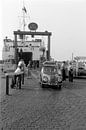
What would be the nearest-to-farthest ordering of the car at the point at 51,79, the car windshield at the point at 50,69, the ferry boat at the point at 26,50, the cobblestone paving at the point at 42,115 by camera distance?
the cobblestone paving at the point at 42,115 < the car at the point at 51,79 < the car windshield at the point at 50,69 < the ferry boat at the point at 26,50

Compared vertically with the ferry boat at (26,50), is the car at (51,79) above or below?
below

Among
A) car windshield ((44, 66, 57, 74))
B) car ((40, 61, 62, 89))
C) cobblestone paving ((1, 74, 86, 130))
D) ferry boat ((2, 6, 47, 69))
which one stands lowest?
cobblestone paving ((1, 74, 86, 130))

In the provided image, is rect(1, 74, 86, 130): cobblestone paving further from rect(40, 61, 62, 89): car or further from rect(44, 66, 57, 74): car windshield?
rect(44, 66, 57, 74): car windshield

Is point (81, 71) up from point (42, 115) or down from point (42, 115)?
up

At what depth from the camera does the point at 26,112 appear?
26.0 ft

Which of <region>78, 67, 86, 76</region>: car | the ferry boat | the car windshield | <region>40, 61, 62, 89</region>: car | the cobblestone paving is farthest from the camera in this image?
the ferry boat

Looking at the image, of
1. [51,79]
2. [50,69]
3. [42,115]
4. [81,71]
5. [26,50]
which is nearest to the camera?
[42,115]

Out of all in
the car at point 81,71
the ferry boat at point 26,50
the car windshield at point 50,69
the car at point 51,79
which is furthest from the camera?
the ferry boat at point 26,50

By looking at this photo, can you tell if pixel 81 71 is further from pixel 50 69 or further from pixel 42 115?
pixel 42 115

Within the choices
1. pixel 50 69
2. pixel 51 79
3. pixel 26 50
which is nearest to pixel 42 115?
pixel 51 79

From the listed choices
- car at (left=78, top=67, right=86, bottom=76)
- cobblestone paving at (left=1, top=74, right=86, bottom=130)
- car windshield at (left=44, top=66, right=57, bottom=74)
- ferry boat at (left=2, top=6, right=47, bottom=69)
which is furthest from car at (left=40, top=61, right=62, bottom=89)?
ferry boat at (left=2, top=6, right=47, bottom=69)

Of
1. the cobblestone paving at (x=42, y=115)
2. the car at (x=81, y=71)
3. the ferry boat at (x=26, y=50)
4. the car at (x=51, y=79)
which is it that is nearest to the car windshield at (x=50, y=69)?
the car at (x=51, y=79)

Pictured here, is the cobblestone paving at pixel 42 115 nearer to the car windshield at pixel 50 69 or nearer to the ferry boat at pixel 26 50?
the car windshield at pixel 50 69

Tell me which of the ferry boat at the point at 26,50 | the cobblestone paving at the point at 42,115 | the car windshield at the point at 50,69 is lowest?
the cobblestone paving at the point at 42,115
